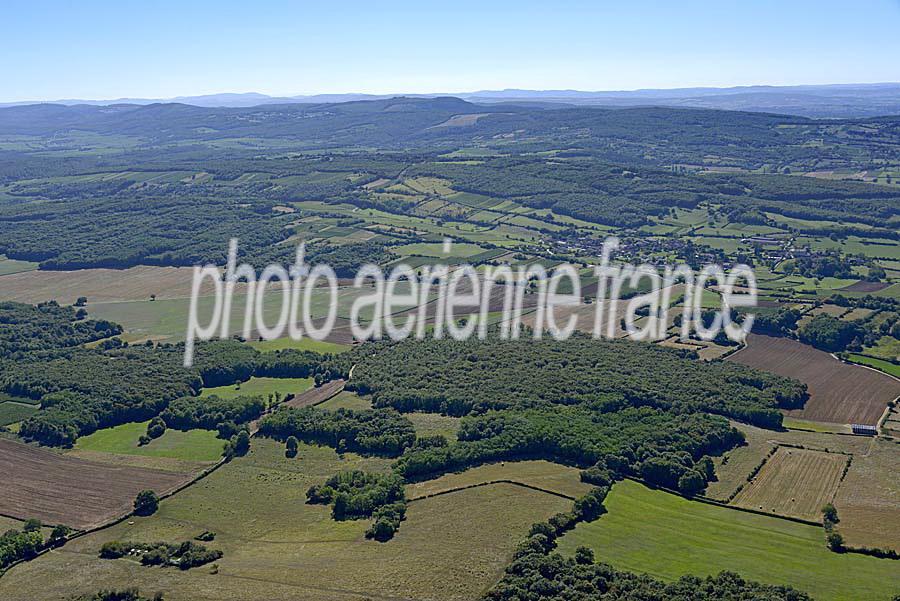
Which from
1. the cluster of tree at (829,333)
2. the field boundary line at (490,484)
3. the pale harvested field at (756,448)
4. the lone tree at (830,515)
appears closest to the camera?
the lone tree at (830,515)

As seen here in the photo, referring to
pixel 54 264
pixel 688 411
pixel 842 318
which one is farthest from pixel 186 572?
pixel 54 264

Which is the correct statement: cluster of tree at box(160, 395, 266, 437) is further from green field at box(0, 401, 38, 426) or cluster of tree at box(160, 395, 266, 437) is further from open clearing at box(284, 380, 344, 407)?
green field at box(0, 401, 38, 426)

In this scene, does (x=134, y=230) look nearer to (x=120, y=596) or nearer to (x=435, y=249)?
(x=435, y=249)

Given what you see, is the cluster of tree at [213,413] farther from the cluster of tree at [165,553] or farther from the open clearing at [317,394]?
the cluster of tree at [165,553]

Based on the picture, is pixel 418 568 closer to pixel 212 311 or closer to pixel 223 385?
pixel 223 385

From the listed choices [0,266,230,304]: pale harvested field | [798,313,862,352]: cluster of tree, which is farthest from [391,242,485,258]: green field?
[798,313,862,352]: cluster of tree

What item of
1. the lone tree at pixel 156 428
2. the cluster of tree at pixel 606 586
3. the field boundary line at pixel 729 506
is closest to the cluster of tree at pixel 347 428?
the lone tree at pixel 156 428

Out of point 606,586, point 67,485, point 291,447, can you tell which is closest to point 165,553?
point 67,485
